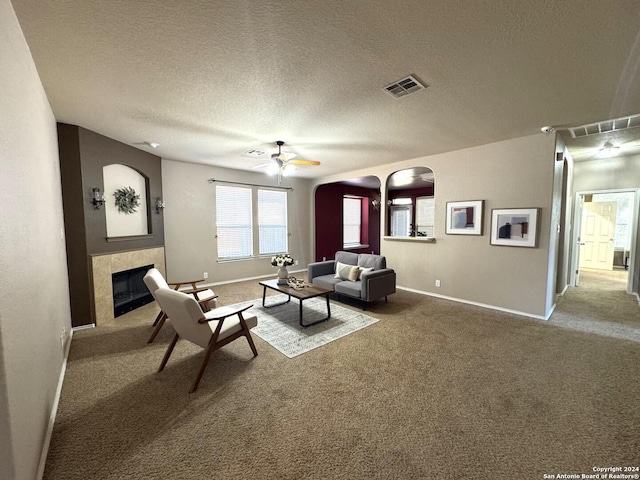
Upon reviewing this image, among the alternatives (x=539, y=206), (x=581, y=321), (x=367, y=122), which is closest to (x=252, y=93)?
(x=367, y=122)

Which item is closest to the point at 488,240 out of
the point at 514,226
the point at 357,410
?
the point at 514,226

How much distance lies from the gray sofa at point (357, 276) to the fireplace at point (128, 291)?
3054 mm

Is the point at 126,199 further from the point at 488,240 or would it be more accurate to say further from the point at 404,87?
the point at 488,240

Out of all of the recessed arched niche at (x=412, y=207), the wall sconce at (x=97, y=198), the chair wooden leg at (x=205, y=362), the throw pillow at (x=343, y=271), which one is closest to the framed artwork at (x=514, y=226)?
the throw pillow at (x=343, y=271)

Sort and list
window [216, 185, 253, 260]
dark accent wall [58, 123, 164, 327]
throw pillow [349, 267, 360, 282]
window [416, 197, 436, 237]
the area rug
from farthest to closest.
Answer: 1. window [416, 197, 436, 237]
2. window [216, 185, 253, 260]
3. throw pillow [349, 267, 360, 282]
4. dark accent wall [58, 123, 164, 327]
5. the area rug

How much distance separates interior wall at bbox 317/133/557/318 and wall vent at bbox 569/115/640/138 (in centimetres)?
37

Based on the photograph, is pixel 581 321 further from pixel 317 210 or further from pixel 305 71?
Result: pixel 317 210

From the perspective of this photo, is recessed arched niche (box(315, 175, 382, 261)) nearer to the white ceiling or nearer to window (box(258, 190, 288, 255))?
window (box(258, 190, 288, 255))

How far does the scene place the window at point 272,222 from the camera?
6.62m

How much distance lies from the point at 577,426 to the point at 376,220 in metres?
7.97

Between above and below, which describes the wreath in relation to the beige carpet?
above

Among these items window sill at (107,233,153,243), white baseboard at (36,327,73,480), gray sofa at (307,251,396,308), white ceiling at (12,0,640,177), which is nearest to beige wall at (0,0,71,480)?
white baseboard at (36,327,73,480)

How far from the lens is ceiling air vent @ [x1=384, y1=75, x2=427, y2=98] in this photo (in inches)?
90.3

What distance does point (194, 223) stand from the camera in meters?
5.55
